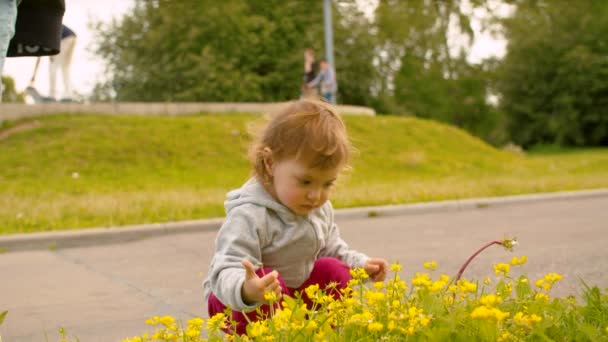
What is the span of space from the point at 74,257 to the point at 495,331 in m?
5.36

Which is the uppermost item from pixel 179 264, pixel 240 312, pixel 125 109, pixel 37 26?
pixel 37 26

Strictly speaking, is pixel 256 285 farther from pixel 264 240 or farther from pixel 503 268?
pixel 503 268

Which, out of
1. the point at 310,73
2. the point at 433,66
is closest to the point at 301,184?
the point at 310,73

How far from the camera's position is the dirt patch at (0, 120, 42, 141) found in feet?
49.8

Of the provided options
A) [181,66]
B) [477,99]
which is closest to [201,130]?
[181,66]

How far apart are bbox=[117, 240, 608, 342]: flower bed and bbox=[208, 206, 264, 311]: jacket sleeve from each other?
37cm

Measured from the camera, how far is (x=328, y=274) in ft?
10.4

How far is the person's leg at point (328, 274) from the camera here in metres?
3.14

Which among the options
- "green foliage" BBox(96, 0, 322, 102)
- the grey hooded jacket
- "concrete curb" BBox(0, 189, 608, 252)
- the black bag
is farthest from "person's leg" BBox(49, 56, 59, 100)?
the grey hooded jacket

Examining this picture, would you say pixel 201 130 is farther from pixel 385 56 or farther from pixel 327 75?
pixel 385 56

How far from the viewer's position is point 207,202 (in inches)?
376

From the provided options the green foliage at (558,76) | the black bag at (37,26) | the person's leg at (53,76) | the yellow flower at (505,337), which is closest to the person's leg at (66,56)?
the person's leg at (53,76)

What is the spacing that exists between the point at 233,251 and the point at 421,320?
1003mm

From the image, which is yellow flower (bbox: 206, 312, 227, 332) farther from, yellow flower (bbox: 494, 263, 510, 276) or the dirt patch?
the dirt patch
